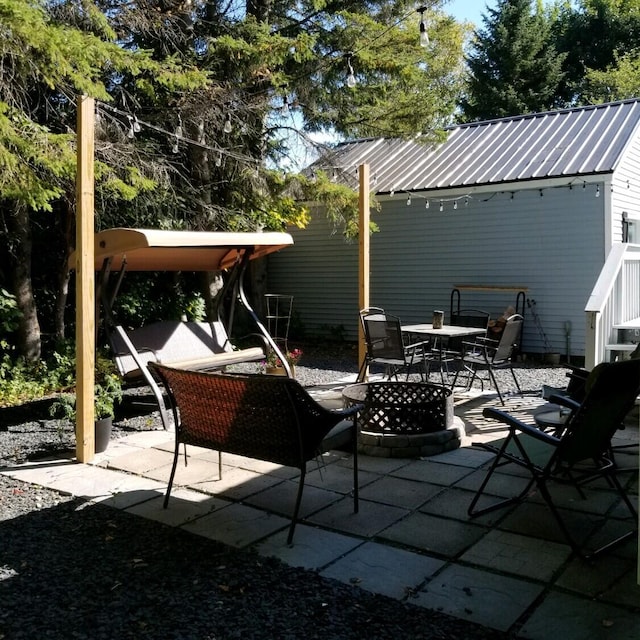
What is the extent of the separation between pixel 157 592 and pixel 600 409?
231cm

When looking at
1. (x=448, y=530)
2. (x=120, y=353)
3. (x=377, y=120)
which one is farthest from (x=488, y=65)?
(x=448, y=530)

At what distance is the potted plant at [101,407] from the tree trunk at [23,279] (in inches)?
71.4

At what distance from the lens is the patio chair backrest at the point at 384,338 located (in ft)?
22.3

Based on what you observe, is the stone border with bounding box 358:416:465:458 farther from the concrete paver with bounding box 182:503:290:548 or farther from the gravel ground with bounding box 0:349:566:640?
the gravel ground with bounding box 0:349:566:640

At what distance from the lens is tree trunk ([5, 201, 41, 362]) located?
7.61 meters

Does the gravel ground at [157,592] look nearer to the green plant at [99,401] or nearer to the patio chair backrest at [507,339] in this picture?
the green plant at [99,401]

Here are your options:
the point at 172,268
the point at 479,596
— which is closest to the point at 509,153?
the point at 172,268

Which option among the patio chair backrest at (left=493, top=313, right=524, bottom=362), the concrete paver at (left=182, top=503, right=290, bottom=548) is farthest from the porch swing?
the patio chair backrest at (left=493, top=313, right=524, bottom=362)

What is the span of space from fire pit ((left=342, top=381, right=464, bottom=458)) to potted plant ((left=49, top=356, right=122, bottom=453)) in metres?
1.93

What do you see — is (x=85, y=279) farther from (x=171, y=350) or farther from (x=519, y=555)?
(x=519, y=555)

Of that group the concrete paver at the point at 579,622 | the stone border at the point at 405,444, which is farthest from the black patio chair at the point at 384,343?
the concrete paver at the point at 579,622

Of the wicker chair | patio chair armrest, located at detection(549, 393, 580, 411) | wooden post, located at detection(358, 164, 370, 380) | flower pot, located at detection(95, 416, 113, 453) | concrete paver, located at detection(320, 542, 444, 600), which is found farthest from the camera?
wooden post, located at detection(358, 164, 370, 380)

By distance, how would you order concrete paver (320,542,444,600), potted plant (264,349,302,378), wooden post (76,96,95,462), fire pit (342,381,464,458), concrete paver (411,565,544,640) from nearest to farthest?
concrete paver (411,565,544,640), concrete paver (320,542,444,600), wooden post (76,96,95,462), fire pit (342,381,464,458), potted plant (264,349,302,378)

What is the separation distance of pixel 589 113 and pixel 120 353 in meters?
9.78
